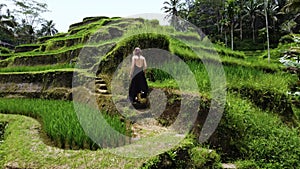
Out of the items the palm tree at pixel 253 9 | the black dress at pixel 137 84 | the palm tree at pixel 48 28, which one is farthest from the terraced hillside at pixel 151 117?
the palm tree at pixel 48 28

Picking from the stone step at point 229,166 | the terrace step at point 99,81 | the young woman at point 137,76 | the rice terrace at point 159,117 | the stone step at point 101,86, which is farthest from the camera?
the terrace step at point 99,81

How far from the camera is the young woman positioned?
16.8ft

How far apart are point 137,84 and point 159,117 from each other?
764 millimetres

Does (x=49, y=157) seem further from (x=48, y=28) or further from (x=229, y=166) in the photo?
(x=48, y=28)

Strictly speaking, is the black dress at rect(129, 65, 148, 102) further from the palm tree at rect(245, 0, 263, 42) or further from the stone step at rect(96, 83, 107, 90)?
the palm tree at rect(245, 0, 263, 42)

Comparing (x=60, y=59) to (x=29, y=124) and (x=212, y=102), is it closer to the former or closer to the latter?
(x=29, y=124)

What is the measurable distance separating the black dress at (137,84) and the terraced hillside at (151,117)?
8.9 inches

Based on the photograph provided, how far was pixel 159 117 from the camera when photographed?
202 inches

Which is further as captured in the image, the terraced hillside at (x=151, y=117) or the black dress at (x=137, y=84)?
the black dress at (x=137, y=84)

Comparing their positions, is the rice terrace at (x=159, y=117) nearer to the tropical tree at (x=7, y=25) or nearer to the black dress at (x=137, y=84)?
the black dress at (x=137, y=84)

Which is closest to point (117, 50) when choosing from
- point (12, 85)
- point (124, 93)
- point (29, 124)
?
point (124, 93)

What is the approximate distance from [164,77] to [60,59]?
6419mm

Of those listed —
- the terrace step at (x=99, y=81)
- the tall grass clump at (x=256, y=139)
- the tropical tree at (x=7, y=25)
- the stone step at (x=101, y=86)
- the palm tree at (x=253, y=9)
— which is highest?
the palm tree at (x=253, y=9)

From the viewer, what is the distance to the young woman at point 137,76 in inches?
201
